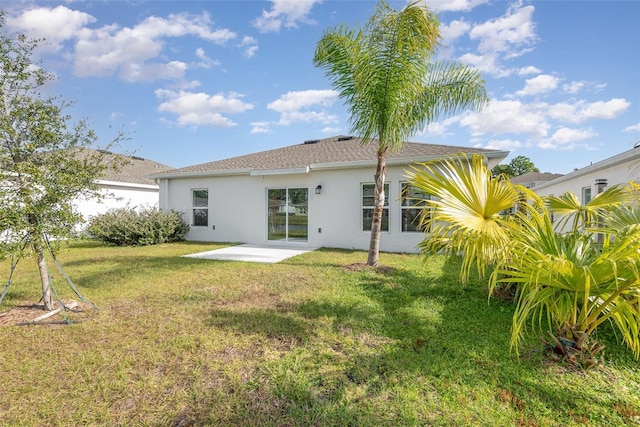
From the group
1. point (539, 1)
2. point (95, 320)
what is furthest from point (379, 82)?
point (95, 320)

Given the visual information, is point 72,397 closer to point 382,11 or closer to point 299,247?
point 382,11

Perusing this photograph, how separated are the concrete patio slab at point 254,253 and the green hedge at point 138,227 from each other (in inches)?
137

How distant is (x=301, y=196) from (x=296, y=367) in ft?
30.3

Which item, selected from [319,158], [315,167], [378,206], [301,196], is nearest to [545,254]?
[378,206]

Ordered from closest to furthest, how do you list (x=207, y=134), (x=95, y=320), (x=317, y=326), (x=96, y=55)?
(x=317, y=326), (x=95, y=320), (x=96, y=55), (x=207, y=134)

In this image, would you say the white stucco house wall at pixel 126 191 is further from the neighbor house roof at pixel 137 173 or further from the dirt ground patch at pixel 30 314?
the dirt ground patch at pixel 30 314

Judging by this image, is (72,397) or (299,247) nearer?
(72,397)

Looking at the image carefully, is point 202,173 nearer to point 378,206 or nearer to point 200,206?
point 200,206

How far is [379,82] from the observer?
276 inches

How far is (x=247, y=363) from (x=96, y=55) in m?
11.4

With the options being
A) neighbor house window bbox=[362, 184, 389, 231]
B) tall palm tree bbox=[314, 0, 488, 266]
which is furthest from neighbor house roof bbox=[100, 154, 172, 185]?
tall palm tree bbox=[314, 0, 488, 266]

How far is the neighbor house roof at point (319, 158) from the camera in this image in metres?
10.2

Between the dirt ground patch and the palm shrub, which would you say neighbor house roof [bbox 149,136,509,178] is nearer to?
the palm shrub

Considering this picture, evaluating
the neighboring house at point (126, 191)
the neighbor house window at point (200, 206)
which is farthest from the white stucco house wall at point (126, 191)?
the neighbor house window at point (200, 206)
